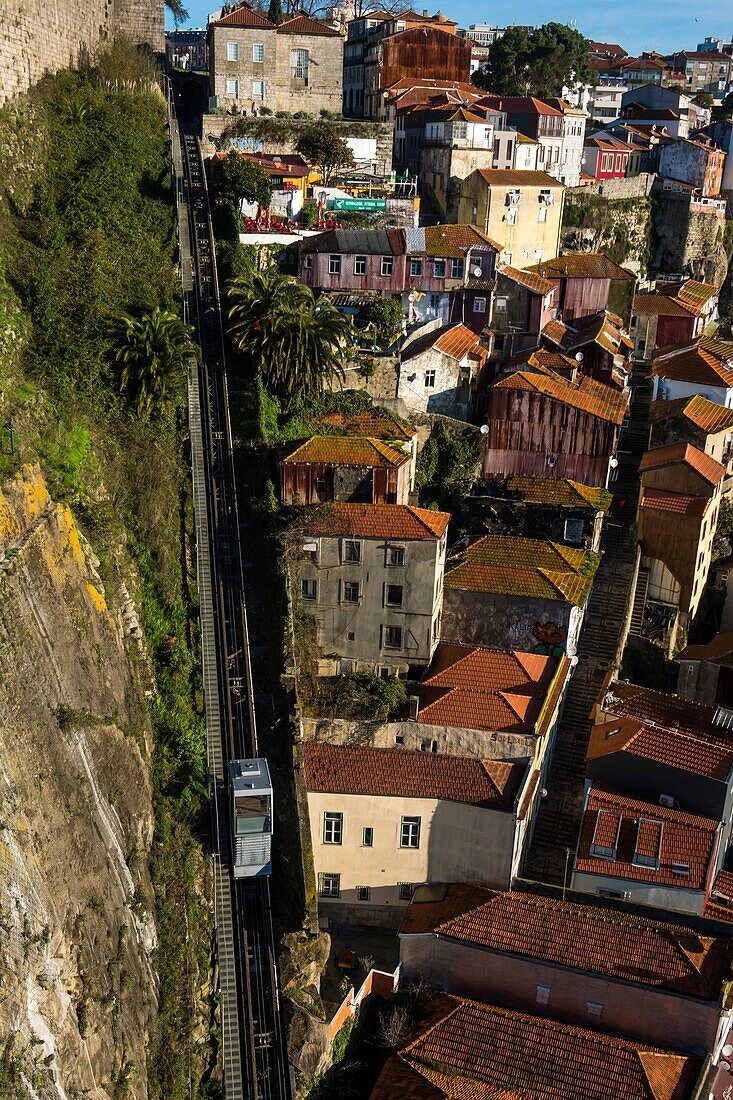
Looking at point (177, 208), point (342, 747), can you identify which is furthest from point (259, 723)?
point (177, 208)

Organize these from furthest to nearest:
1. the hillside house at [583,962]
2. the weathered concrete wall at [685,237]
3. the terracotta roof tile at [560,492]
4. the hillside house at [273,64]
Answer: the weathered concrete wall at [685,237] → the hillside house at [273,64] → the terracotta roof tile at [560,492] → the hillside house at [583,962]

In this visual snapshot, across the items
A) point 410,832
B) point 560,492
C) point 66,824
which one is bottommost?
point 410,832

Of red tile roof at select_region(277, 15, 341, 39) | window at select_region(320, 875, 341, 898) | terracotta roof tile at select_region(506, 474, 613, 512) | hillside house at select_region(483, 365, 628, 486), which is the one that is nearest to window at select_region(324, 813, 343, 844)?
window at select_region(320, 875, 341, 898)

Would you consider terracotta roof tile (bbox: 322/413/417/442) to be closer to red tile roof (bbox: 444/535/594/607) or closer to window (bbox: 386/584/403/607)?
red tile roof (bbox: 444/535/594/607)

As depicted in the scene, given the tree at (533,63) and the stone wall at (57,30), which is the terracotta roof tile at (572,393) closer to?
the stone wall at (57,30)

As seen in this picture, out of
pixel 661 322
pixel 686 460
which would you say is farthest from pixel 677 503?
pixel 661 322

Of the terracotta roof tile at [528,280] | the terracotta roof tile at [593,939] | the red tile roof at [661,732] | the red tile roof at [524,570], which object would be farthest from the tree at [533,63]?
the terracotta roof tile at [593,939]

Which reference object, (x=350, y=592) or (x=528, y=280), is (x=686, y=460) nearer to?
(x=528, y=280)
